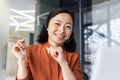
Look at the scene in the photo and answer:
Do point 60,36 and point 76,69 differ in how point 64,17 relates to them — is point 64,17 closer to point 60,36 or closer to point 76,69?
point 60,36

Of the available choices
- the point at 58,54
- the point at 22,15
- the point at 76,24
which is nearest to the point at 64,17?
the point at 58,54

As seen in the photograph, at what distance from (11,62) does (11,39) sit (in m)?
0.31

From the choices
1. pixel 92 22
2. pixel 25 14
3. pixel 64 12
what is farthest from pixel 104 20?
pixel 64 12

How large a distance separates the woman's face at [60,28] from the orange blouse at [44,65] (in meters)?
0.05

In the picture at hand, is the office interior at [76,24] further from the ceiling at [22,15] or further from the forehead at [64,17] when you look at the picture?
the forehead at [64,17]

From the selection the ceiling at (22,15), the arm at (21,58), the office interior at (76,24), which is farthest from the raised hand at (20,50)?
the ceiling at (22,15)

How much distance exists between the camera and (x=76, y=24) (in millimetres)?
2672

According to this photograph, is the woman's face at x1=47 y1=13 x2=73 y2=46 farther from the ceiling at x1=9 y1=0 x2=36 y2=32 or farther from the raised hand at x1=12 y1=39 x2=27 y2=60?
the ceiling at x1=9 y1=0 x2=36 y2=32

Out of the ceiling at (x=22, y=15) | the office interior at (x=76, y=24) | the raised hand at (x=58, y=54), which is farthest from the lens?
the ceiling at (x=22, y=15)

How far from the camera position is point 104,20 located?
2.70 m

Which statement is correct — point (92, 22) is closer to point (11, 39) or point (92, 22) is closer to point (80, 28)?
point (80, 28)

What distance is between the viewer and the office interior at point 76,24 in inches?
98.2

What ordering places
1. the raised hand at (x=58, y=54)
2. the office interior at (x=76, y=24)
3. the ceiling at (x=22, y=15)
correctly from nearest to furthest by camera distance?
the raised hand at (x=58, y=54) → the office interior at (x=76, y=24) → the ceiling at (x=22, y=15)

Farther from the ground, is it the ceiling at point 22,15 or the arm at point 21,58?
the ceiling at point 22,15
